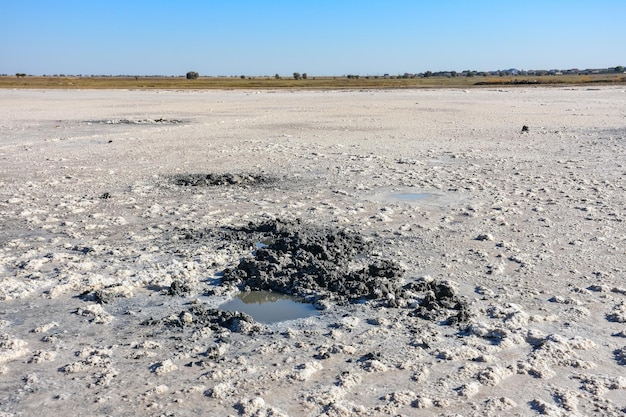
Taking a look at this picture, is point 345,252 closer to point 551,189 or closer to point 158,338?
point 158,338

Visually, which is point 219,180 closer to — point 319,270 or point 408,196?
point 408,196

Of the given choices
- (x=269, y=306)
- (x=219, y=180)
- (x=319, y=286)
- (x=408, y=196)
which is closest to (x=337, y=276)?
(x=319, y=286)

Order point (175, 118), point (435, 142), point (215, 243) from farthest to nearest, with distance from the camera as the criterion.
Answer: point (175, 118) → point (435, 142) → point (215, 243)

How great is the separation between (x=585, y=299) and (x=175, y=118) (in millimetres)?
22523

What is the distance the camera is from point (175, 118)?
25859 millimetres

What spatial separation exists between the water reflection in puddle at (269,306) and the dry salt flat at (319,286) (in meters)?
0.09

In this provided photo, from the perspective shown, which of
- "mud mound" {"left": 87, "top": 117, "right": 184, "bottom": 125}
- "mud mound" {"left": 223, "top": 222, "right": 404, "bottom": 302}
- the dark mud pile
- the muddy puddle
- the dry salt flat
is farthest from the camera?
"mud mound" {"left": 87, "top": 117, "right": 184, "bottom": 125}

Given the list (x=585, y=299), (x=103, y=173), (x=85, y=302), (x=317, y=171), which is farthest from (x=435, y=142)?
(x=85, y=302)

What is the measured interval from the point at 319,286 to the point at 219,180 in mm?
5691

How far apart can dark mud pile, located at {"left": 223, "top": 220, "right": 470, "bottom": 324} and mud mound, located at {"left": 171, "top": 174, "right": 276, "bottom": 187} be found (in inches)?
149

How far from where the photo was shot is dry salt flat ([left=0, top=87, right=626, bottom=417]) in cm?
402

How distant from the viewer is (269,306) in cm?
564

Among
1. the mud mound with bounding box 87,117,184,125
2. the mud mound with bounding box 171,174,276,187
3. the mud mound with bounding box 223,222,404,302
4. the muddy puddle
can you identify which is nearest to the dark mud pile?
the mud mound with bounding box 223,222,404,302

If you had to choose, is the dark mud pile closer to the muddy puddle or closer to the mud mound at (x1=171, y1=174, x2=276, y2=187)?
the muddy puddle
